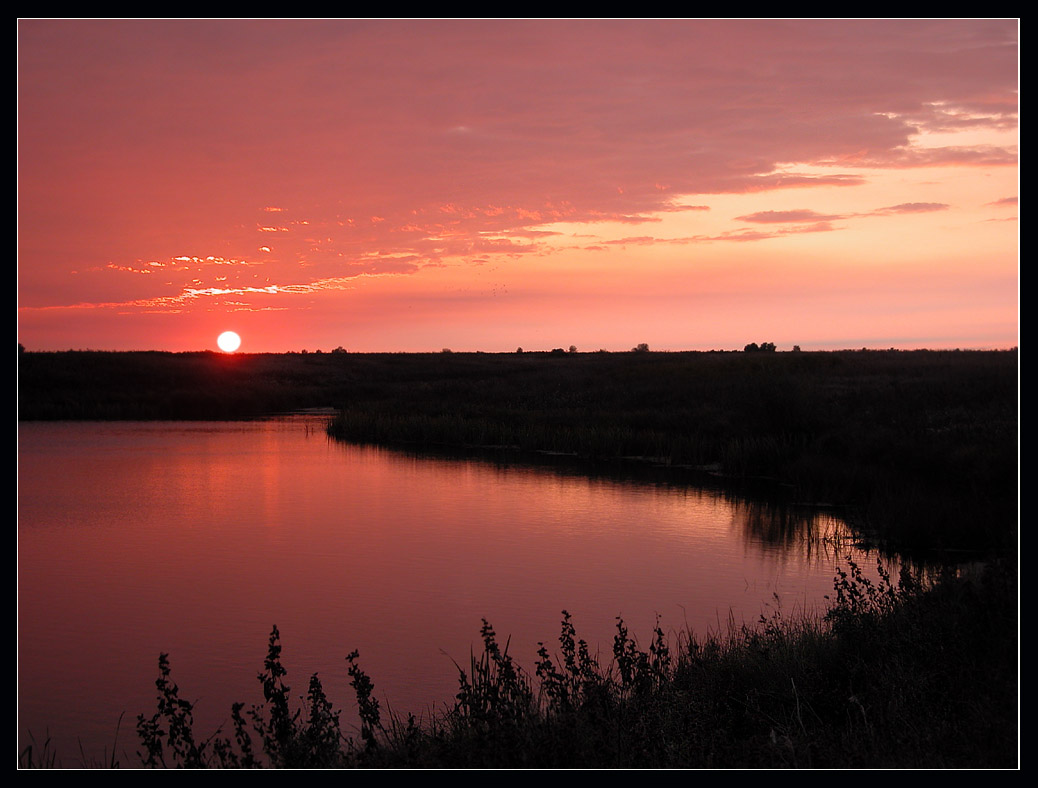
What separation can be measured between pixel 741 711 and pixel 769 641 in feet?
3.82

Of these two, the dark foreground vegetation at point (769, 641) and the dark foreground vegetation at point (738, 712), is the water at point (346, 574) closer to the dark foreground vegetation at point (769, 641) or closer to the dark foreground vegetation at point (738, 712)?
the dark foreground vegetation at point (769, 641)

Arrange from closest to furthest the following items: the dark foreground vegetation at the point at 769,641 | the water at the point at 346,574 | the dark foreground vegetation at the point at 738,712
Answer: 1. the dark foreground vegetation at the point at 738,712
2. the dark foreground vegetation at the point at 769,641
3. the water at the point at 346,574

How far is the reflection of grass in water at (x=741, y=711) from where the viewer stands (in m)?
4.82

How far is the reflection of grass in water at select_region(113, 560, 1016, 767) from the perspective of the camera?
190 inches

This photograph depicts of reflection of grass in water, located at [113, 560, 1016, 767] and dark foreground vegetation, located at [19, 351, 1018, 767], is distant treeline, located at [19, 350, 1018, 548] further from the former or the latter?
reflection of grass in water, located at [113, 560, 1016, 767]

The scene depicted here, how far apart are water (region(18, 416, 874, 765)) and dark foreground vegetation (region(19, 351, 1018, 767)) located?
688 millimetres

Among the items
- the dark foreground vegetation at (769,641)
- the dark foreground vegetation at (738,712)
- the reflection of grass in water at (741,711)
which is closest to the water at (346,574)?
the dark foreground vegetation at (769,641)

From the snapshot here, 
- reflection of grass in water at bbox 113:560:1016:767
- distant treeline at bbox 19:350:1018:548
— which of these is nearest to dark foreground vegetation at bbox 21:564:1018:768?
reflection of grass in water at bbox 113:560:1016:767

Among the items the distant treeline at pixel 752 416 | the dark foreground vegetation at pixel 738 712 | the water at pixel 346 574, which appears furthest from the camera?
the distant treeline at pixel 752 416

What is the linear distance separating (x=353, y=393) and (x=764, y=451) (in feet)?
111

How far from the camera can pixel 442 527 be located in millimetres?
15570

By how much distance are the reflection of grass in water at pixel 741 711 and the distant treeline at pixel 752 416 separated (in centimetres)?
161

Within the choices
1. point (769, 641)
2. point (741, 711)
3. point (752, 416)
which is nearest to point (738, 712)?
point (741, 711)
